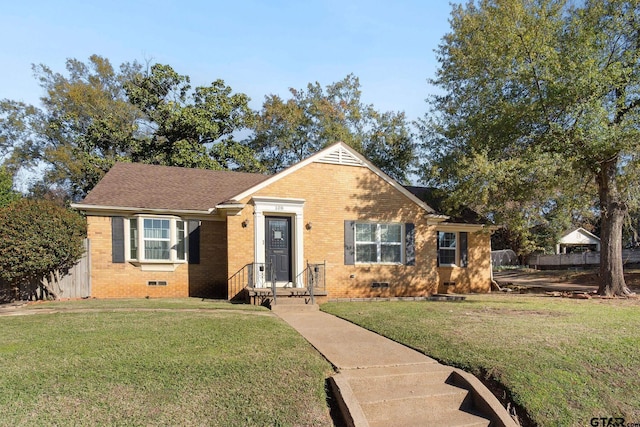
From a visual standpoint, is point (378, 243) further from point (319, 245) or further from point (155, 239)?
point (155, 239)

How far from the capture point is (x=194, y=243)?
13828 millimetres

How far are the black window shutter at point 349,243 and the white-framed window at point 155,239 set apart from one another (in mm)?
5172

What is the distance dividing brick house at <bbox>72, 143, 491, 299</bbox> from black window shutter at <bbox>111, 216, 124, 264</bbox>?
28 millimetres

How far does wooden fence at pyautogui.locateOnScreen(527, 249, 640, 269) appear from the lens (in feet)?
100

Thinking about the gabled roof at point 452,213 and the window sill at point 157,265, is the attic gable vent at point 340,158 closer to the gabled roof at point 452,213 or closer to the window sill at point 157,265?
the gabled roof at point 452,213

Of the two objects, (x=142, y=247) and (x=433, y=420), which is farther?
(x=142, y=247)

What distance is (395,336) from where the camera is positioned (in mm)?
7488

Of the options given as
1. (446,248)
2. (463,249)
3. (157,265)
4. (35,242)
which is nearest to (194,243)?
(157,265)

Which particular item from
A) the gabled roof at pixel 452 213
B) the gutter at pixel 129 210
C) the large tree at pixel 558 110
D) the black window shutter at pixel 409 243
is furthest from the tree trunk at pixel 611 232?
the gutter at pixel 129 210

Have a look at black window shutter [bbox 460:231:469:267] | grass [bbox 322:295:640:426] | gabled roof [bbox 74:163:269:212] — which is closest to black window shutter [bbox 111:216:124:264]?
gabled roof [bbox 74:163:269:212]

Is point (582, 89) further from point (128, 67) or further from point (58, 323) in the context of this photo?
point (128, 67)

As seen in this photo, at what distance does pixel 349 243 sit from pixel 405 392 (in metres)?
8.28

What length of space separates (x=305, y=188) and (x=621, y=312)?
8813mm

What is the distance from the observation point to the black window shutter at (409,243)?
46.3ft
